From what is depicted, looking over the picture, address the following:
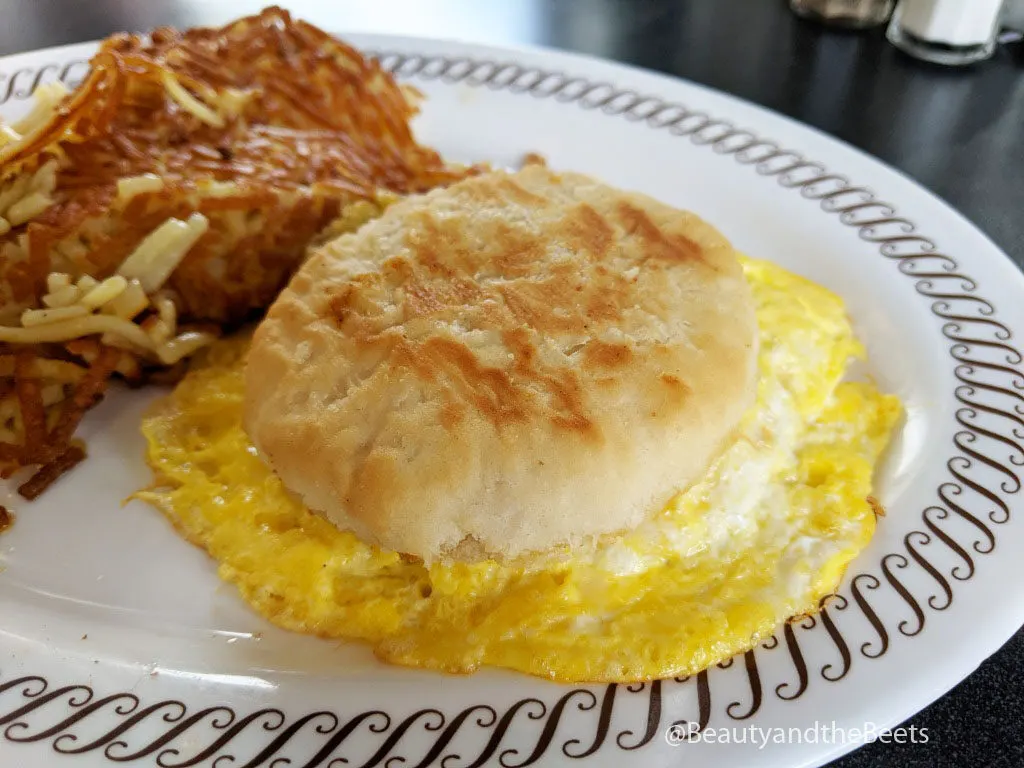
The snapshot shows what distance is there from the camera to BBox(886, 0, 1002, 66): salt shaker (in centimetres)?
438

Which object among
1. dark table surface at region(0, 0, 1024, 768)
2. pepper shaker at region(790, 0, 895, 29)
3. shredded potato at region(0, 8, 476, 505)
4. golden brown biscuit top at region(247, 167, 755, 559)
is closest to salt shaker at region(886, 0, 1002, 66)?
dark table surface at region(0, 0, 1024, 768)

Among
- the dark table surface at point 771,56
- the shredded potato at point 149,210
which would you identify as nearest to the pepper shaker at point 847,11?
the dark table surface at point 771,56

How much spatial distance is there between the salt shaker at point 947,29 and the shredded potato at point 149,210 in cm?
329

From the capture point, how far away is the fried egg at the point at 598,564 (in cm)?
184

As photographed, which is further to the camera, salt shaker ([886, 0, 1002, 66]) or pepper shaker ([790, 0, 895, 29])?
pepper shaker ([790, 0, 895, 29])

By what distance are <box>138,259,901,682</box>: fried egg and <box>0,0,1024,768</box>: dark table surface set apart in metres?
2.01

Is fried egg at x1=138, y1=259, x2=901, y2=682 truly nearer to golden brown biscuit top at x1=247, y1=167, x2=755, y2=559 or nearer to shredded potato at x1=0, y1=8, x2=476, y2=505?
golden brown biscuit top at x1=247, y1=167, x2=755, y2=559

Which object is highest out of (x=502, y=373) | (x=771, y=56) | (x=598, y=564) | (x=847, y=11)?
(x=847, y=11)

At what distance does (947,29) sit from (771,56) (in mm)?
959

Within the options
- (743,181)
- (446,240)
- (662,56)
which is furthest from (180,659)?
(662,56)

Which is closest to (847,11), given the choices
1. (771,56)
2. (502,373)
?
(771,56)

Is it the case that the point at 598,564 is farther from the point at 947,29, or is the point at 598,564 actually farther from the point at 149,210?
the point at 947,29

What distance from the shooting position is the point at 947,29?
15.0ft

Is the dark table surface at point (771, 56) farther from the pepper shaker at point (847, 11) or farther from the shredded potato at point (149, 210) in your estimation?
the shredded potato at point (149, 210)
